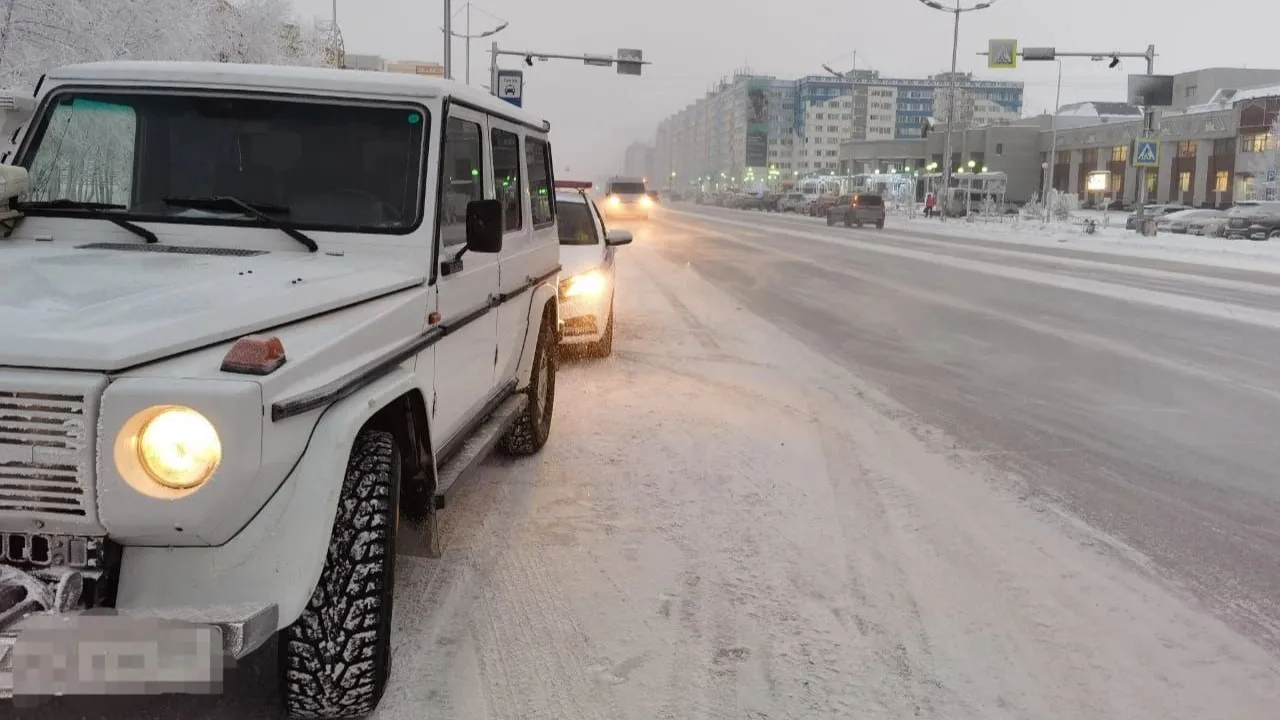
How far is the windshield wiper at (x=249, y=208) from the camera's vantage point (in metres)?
3.83

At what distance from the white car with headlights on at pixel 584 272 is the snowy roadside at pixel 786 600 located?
2.44 meters

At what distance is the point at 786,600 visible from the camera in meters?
4.06

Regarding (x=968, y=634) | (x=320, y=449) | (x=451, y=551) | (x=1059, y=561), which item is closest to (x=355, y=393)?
(x=320, y=449)

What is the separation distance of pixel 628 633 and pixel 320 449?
1.48m

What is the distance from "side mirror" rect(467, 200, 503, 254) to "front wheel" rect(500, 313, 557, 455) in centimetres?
183

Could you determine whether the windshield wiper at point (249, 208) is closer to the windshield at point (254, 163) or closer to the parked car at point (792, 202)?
the windshield at point (254, 163)

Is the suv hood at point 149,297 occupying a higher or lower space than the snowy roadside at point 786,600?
higher

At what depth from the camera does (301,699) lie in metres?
2.90

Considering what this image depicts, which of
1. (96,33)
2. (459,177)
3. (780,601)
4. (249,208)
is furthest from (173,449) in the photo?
(96,33)

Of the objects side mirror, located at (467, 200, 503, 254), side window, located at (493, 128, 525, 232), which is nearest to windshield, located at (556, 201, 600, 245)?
side window, located at (493, 128, 525, 232)

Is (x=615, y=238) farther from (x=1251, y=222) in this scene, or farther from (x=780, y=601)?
(x=1251, y=222)

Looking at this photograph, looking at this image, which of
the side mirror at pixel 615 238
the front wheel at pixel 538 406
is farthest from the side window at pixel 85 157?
the side mirror at pixel 615 238

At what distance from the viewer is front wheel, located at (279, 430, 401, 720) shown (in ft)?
9.44

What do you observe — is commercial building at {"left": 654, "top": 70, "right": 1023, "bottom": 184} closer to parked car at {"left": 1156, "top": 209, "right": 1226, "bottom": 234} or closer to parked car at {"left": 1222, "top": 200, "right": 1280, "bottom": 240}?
parked car at {"left": 1156, "top": 209, "right": 1226, "bottom": 234}
